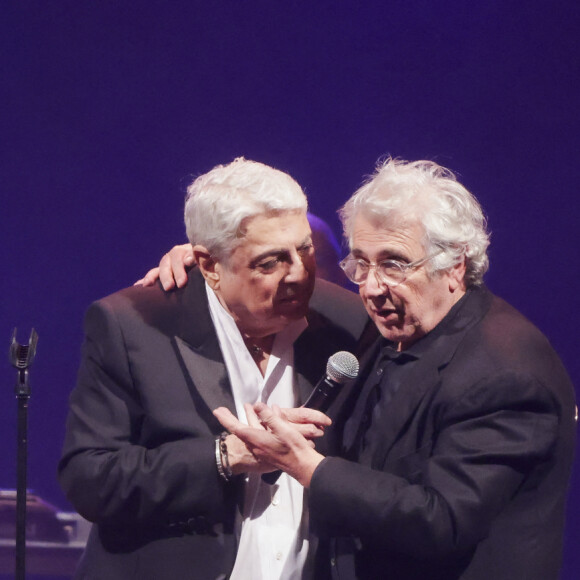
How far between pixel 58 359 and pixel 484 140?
6.55 ft

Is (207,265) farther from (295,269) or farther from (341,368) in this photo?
(341,368)

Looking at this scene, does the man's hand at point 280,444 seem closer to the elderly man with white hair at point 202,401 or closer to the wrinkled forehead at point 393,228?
the elderly man with white hair at point 202,401

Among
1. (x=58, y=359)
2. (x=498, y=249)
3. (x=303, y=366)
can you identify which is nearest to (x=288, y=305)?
(x=303, y=366)

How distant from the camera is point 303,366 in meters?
2.28

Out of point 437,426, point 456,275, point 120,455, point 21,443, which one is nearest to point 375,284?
point 456,275

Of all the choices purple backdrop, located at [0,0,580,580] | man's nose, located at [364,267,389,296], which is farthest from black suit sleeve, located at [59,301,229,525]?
purple backdrop, located at [0,0,580,580]

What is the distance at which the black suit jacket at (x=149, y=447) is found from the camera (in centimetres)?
204

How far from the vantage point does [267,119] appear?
378 centimetres

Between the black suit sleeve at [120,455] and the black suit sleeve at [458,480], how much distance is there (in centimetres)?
30

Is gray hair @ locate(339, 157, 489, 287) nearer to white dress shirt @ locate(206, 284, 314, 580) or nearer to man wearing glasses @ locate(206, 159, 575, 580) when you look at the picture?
man wearing glasses @ locate(206, 159, 575, 580)

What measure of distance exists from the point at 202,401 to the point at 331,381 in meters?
0.32

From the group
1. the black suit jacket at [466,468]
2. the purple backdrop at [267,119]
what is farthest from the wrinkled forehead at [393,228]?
the purple backdrop at [267,119]

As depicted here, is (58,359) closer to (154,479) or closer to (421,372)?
(154,479)

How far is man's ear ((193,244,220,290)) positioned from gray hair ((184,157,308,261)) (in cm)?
2
